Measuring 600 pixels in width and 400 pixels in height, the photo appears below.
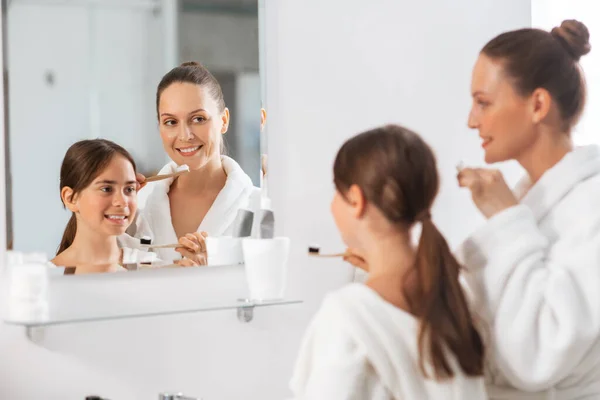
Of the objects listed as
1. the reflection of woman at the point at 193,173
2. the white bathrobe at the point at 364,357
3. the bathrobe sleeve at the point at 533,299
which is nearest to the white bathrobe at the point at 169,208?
the reflection of woman at the point at 193,173

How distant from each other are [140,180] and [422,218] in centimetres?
49

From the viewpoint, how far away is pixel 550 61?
1.54 metres

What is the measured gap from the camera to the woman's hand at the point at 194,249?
1.48 m

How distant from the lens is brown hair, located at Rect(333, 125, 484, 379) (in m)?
1.26

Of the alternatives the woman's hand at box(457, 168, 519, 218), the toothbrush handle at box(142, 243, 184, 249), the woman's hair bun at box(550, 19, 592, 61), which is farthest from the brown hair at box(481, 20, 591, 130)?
the toothbrush handle at box(142, 243, 184, 249)

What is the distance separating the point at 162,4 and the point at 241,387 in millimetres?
707

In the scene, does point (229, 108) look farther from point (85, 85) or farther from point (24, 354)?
point (24, 354)

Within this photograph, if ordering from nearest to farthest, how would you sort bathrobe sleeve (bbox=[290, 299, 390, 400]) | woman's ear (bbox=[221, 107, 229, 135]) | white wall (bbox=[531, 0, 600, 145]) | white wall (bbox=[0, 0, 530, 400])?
bathrobe sleeve (bbox=[290, 299, 390, 400])
white wall (bbox=[0, 0, 530, 400])
woman's ear (bbox=[221, 107, 229, 135])
white wall (bbox=[531, 0, 600, 145])

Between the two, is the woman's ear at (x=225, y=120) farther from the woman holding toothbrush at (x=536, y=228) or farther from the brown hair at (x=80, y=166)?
the woman holding toothbrush at (x=536, y=228)

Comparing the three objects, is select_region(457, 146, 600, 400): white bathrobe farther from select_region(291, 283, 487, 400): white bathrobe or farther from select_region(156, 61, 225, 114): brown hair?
select_region(156, 61, 225, 114): brown hair

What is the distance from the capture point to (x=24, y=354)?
1.34 meters

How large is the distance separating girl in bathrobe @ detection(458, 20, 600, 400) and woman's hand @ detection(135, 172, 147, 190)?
1.85 feet

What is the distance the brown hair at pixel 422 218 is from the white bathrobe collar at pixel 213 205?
0.28 metres

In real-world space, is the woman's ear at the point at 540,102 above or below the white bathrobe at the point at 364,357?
above
